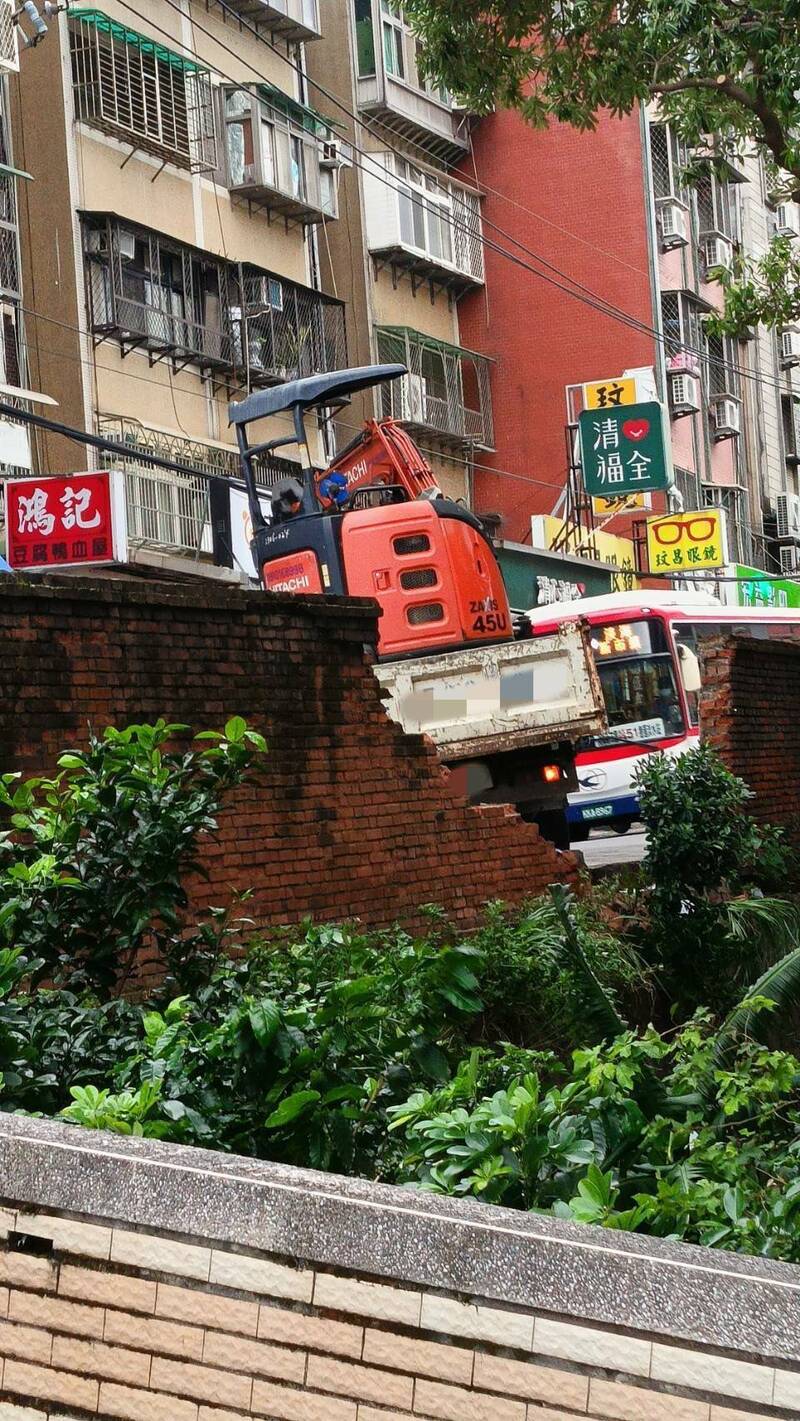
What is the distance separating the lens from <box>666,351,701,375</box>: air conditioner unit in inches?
1667

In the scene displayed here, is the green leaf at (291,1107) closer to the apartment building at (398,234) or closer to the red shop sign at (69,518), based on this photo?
the red shop sign at (69,518)

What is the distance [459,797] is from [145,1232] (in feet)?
28.7

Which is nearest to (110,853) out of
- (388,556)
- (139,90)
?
(388,556)

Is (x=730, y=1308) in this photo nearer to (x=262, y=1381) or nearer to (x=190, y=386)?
(x=262, y=1381)

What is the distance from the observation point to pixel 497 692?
1416 centimetres

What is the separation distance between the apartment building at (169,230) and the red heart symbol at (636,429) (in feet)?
20.0

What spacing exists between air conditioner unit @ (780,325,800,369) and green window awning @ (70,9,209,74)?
2895cm

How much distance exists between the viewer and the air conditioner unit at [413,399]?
117ft

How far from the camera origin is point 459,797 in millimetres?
11945

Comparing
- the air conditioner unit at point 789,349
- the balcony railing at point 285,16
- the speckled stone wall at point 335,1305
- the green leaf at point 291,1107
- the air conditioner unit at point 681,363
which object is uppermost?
the balcony railing at point 285,16

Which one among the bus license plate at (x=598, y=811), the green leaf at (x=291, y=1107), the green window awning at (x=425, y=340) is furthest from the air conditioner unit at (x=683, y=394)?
the green leaf at (x=291, y=1107)

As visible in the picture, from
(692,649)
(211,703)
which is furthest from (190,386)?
(211,703)

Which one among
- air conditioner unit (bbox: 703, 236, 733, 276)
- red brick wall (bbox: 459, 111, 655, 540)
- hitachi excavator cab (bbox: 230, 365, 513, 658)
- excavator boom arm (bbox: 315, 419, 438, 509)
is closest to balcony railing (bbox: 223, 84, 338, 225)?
red brick wall (bbox: 459, 111, 655, 540)

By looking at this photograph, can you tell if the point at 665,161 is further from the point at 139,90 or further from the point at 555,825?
the point at 555,825
